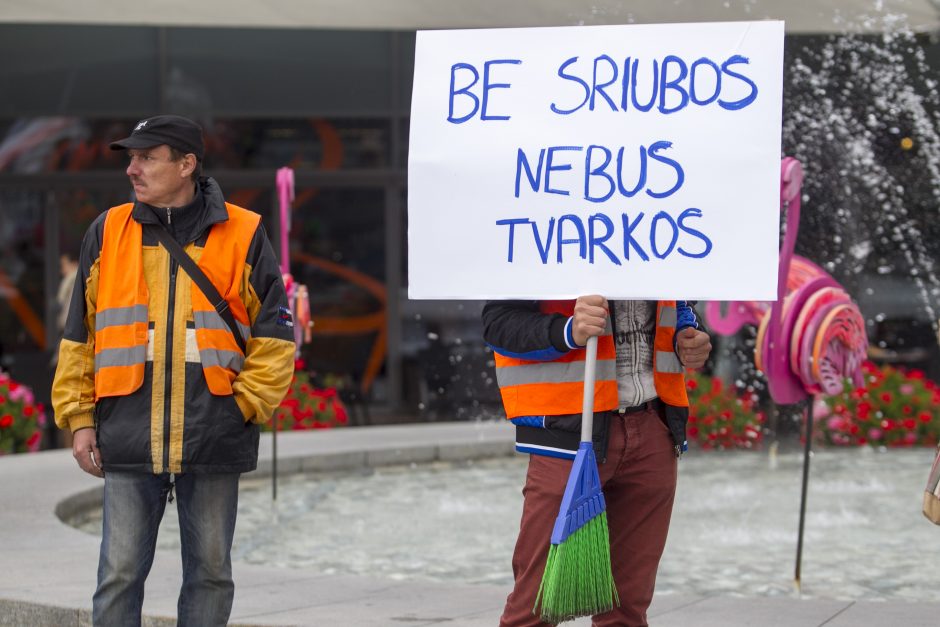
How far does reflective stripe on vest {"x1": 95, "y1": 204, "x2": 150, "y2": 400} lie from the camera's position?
13.2 ft

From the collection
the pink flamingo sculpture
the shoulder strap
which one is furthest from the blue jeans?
the pink flamingo sculpture

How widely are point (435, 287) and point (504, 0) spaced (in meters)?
4.81

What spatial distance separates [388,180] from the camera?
50.1 ft

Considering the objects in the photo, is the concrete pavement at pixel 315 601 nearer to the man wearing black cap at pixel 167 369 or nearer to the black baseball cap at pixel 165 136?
the man wearing black cap at pixel 167 369

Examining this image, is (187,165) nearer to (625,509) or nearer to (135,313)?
(135,313)

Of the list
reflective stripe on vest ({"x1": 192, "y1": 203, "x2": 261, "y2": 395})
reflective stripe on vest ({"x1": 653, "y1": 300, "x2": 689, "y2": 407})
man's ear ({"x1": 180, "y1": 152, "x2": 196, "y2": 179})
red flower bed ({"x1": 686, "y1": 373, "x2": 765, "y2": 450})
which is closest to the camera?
reflective stripe on vest ({"x1": 653, "y1": 300, "x2": 689, "y2": 407})

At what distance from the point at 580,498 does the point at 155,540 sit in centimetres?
124

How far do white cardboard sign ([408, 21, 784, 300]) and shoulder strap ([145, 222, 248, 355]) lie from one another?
0.57m

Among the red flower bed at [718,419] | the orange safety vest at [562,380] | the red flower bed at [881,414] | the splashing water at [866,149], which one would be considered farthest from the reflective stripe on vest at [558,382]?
the splashing water at [866,149]

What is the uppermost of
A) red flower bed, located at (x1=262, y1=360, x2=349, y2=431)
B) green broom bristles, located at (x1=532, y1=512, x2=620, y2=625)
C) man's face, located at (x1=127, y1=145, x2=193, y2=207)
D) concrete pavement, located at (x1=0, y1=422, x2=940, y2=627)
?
man's face, located at (x1=127, y1=145, x2=193, y2=207)

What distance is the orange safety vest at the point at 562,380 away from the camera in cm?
380

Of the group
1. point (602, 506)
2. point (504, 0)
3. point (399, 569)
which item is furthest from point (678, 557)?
point (602, 506)

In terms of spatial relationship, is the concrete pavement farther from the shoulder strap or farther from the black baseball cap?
the black baseball cap

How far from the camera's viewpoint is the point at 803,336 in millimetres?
6820
